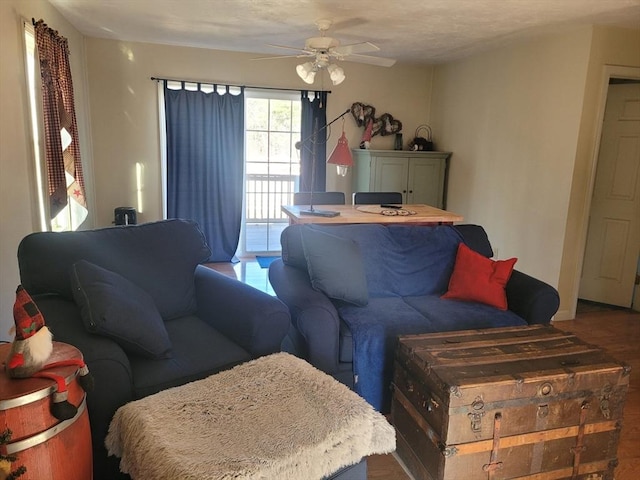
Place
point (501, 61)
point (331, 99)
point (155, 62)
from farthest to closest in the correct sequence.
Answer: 1. point (331, 99)
2. point (155, 62)
3. point (501, 61)

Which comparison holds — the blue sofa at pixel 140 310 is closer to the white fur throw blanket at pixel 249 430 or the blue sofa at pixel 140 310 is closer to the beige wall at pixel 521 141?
the white fur throw blanket at pixel 249 430

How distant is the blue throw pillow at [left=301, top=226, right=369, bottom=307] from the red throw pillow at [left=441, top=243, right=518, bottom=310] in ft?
1.97

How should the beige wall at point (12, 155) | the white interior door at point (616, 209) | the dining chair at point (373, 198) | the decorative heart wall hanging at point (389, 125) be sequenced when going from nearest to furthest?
the beige wall at point (12, 155)
the white interior door at point (616, 209)
the dining chair at point (373, 198)
the decorative heart wall hanging at point (389, 125)

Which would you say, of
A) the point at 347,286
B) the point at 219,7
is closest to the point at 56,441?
the point at 347,286

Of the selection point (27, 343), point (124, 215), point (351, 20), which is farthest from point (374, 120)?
point (27, 343)

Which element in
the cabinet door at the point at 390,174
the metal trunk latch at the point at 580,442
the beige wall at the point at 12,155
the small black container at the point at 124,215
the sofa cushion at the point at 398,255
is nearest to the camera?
the metal trunk latch at the point at 580,442

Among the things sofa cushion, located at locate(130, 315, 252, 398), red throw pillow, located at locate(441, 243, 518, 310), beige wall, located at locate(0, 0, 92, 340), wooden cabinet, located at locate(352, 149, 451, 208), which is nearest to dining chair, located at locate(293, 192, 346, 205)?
wooden cabinet, located at locate(352, 149, 451, 208)

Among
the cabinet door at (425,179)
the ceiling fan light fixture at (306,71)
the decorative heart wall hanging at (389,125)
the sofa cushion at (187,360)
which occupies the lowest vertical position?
the sofa cushion at (187,360)

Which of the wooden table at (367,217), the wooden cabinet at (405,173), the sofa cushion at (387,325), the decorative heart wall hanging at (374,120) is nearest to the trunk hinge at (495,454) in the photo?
the sofa cushion at (387,325)

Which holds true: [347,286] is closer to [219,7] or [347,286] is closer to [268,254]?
[219,7]

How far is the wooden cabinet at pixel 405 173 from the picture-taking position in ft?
17.4

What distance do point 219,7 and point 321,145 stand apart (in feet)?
7.81

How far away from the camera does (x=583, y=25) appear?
359 cm

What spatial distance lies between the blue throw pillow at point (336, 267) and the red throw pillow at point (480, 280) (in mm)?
601
